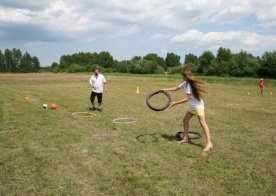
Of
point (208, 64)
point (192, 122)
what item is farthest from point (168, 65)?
point (192, 122)

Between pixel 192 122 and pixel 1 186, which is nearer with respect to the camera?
pixel 1 186

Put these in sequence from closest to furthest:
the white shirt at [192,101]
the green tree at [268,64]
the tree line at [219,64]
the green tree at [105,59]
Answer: the white shirt at [192,101]
the green tree at [268,64]
the tree line at [219,64]
the green tree at [105,59]

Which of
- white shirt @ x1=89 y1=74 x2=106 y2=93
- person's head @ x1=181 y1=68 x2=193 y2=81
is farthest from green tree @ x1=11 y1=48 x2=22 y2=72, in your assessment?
person's head @ x1=181 y1=68 x2=193 y2=81

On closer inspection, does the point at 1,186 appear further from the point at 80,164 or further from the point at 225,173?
the point at 225,173

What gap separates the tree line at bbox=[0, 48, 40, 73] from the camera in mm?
146625

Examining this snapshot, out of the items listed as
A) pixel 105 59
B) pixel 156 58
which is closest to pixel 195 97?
pixel 156 58

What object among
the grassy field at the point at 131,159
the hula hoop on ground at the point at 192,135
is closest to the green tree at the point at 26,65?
the grassy field at the point at 131,159

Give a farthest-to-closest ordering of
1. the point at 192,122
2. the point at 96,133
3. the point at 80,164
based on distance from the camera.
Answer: the point at 192,122
the point at 96,133
the point at 80,164

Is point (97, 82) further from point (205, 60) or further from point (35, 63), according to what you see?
point (35, 63)

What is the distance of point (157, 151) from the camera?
7.41 meters

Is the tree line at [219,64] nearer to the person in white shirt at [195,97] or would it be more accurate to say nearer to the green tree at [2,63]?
the person in white shirt at [195,97]

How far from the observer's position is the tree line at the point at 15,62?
14662 cm

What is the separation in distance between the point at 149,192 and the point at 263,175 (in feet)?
8.30

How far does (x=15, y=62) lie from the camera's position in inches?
5960
